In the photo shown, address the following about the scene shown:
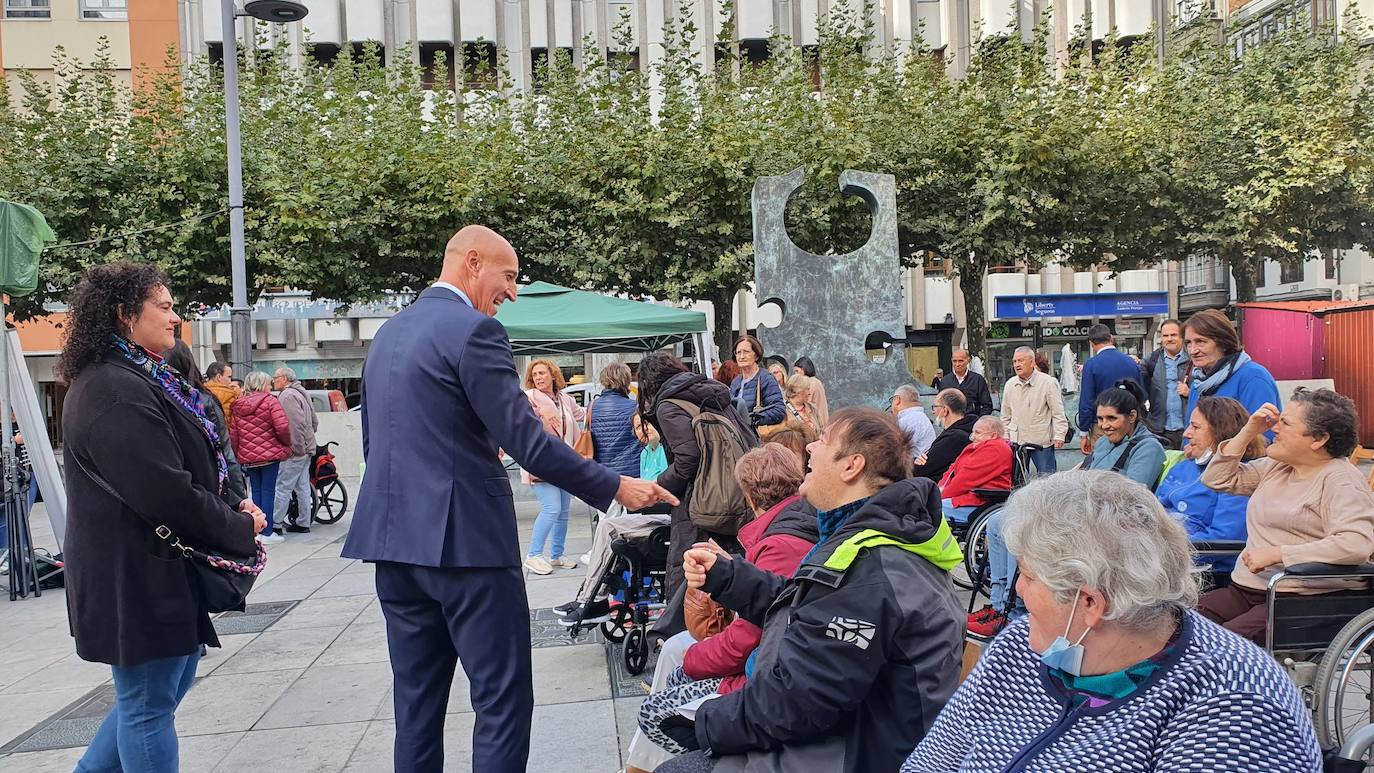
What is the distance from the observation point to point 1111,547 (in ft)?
6.36

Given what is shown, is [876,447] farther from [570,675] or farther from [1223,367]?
[1223,367]

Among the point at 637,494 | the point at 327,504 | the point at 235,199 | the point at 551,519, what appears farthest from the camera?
the point at 235,199

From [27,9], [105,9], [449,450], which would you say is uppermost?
[105,9]

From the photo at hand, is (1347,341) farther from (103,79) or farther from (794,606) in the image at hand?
(103,79)

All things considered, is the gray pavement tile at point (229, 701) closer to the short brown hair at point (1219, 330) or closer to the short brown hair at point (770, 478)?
the short brown hair at point (770, 478)

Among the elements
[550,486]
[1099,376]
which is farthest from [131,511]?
[1099,376]

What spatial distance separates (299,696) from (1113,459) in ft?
14.7

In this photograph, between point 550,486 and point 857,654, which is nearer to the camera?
point 857,654

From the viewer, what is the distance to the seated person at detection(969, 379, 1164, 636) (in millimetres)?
5773

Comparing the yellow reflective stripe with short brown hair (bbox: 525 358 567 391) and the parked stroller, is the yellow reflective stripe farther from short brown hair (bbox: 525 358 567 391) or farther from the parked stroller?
the parked stroller

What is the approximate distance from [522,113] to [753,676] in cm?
1768

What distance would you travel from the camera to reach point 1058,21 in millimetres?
35531

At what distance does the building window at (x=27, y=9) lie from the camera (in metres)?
31.2

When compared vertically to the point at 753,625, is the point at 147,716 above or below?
below
